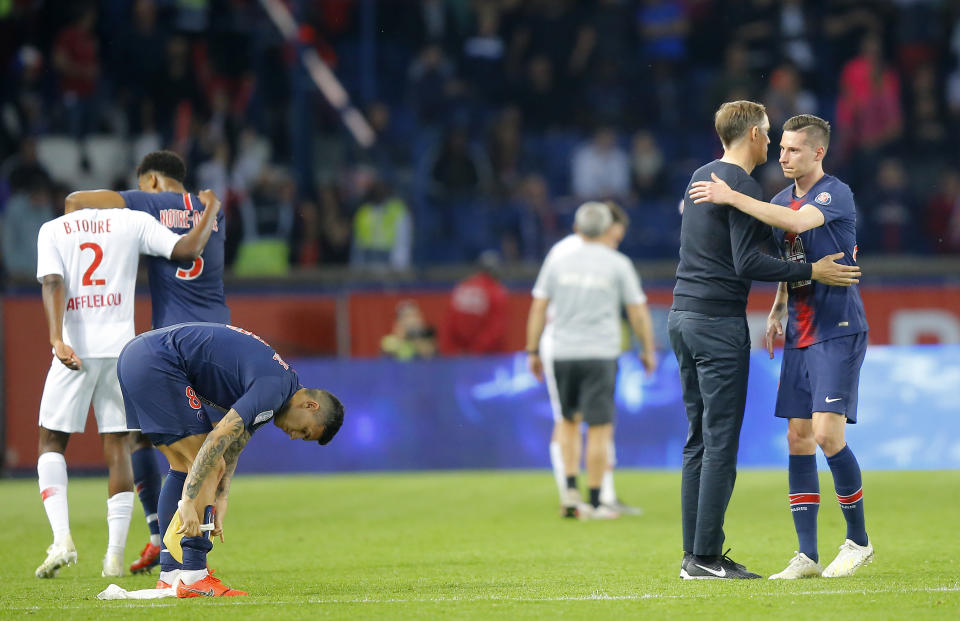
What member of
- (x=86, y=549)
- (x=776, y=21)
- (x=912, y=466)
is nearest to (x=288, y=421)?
(x=86, y=549)

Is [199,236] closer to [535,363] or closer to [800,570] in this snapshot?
[800,570]

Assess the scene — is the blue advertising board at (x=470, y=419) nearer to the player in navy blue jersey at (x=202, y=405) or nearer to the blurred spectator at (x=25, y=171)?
the blurred spectator at (x=25, y=171)

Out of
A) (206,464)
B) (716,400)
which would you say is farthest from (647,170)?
(206,464)

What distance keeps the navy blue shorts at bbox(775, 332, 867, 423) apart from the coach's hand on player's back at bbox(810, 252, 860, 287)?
321 mm

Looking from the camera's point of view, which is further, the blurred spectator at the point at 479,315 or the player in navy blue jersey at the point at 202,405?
the blurred spectator at the point at 479,315

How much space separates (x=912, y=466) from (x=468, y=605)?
893cm

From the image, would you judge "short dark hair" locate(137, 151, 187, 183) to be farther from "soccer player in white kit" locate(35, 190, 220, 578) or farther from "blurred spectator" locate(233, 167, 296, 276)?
"blurred spectator" locate(233, 167, 296, 276)

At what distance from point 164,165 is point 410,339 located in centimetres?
752

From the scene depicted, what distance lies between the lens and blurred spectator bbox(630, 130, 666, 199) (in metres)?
18.1

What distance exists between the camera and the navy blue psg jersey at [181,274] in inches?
305

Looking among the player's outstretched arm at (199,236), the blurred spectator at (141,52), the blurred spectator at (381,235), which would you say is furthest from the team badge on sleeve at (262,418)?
the blurred spectator at (141,52)

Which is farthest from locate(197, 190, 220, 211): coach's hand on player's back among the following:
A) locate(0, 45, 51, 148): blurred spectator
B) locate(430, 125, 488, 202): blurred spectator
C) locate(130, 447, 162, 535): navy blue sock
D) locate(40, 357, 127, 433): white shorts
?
locate(0, 45, 51, 148): blurred spectator

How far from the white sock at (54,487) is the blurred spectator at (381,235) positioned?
9403 millimetres

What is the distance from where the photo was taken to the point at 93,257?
764 cm
